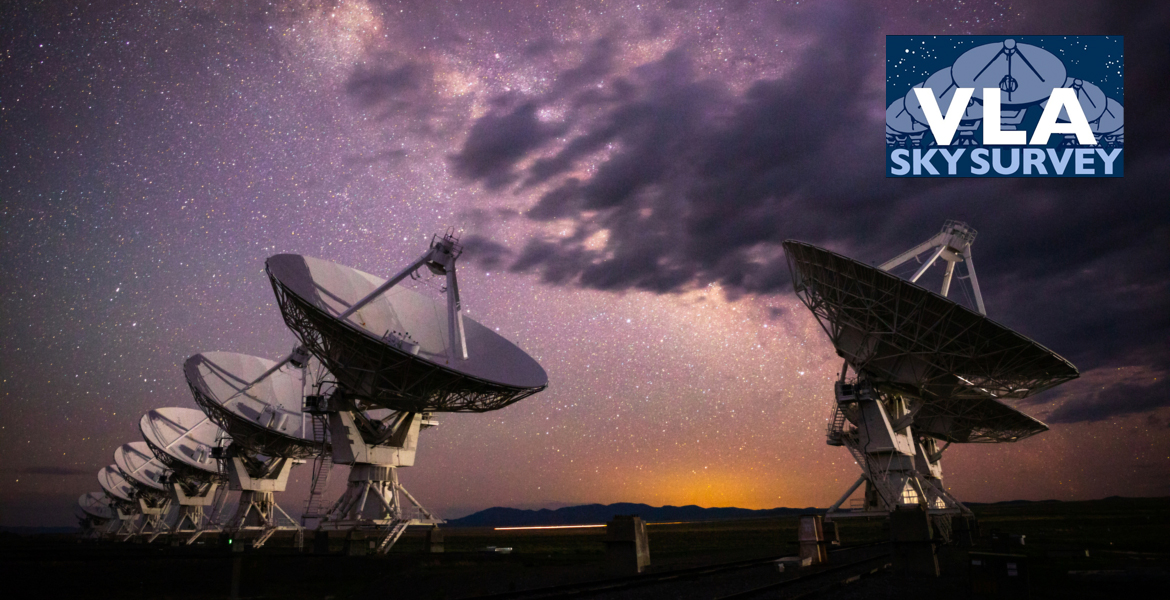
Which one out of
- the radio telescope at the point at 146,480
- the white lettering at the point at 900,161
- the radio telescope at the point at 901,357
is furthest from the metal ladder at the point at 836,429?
the radio telescope at the point at 146,480

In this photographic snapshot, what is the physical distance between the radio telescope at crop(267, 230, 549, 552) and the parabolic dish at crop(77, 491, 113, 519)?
2582 inches

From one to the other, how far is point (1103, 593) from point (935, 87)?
1336 cm

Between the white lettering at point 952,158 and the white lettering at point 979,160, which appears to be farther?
the white lettering at point 952,158

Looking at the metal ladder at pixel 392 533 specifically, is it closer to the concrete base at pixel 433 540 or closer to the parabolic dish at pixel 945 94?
the concrete base at pixel 433 540

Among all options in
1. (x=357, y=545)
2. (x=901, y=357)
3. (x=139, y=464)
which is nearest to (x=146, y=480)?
(x=139, y=464)

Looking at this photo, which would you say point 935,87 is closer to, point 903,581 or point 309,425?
point 903,581

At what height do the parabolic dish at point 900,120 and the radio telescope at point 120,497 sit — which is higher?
the parabolic dish at point 900,120

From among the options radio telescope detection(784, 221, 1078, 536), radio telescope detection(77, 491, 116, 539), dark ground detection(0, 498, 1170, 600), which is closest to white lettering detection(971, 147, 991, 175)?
radio telescope detection(784, 221, 1078, 536)

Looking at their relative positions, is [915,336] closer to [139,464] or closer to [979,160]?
[979,160]

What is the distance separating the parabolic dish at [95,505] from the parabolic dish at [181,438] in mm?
37029

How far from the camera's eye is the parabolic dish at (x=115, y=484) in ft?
233

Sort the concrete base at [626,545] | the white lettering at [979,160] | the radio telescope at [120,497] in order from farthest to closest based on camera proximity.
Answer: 1. the radio telescope at [120,497]
2. the white lettering at [979,160]
3. the concrete base at [626,545]

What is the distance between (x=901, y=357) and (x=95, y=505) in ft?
298

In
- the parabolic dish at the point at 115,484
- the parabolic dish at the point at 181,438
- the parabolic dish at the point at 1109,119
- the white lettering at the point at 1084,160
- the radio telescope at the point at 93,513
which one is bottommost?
the radio telescope at the point at 93,513
